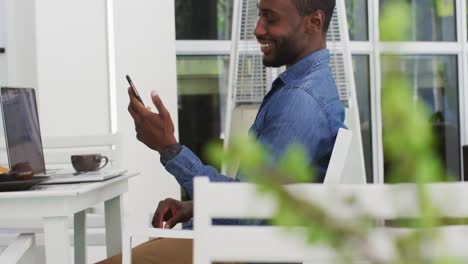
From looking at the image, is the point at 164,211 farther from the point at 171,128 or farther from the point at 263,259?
the point at 263,259

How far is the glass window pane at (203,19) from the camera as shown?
15.8 feet

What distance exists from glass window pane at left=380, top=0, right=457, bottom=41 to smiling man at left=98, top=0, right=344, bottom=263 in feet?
11.2

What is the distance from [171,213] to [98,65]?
8.26ft

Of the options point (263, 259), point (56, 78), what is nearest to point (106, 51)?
point (56, 78)

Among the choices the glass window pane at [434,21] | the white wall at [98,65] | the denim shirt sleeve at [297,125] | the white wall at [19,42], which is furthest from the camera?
the glass window pane at [434,21]

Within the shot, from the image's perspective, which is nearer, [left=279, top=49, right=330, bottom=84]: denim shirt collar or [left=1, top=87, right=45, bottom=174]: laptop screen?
[left=279, top=49, right=330, bottom=84]: denim shirt collar

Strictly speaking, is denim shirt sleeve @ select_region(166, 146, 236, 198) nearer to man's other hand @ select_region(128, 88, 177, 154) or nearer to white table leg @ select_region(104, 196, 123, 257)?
man's other hand @ select_region(128, 88, 177, 154)

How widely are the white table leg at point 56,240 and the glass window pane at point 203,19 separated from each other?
3.07 meters

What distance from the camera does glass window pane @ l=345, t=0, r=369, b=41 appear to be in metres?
5.15

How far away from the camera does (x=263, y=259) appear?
3.14 feet

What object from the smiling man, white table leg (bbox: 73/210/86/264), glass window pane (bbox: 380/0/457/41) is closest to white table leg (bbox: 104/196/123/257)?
white table leg (bbox: 73/210/86/264)

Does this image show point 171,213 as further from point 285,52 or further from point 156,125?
point 285,52

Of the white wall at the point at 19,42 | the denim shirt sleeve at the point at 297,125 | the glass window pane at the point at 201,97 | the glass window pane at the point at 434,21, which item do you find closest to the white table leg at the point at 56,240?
the denim shirt sleeve at the point at 297,125

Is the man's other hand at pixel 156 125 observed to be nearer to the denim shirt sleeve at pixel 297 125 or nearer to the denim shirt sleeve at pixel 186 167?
the denim shirt sleeve at pixel 186 167
